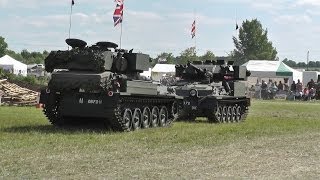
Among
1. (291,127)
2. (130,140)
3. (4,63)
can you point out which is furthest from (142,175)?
(4,63)

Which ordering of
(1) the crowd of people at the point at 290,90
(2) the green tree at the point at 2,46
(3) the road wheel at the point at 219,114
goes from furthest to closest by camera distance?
1. (2) the green tree at the point at 2,46
2. (1) the crowd of people at the point at 290,90
3. (3) the road wheel at the point at 219,114

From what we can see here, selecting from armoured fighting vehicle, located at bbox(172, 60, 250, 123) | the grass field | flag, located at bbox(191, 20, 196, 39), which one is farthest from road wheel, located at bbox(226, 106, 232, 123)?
flag, located at bbox(191, 20, 196, 39)

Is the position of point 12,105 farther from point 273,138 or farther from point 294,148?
point 294,148

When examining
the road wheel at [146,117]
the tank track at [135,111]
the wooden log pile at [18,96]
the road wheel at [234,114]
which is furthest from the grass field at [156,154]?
the wooden log pile at [18,96]

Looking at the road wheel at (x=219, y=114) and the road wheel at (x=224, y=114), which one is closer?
the road wheel at (x=219, y=114)

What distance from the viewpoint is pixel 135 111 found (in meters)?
18.9

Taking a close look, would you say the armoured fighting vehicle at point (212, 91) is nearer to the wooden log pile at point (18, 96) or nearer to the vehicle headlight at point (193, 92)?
the vehicle headlight at point (193, 92)

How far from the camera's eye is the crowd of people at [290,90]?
2014 inches

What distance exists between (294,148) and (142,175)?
5.41m

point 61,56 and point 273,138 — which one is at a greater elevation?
point 61,56

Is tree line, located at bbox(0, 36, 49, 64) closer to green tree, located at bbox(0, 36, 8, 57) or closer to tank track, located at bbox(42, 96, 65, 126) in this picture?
green tree, located at bbox(0, 36, 8, 57)

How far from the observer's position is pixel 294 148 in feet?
47.2

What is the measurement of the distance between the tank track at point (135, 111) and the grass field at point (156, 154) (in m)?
0.42

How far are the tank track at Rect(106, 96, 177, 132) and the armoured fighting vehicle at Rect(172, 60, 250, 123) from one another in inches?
49.3
